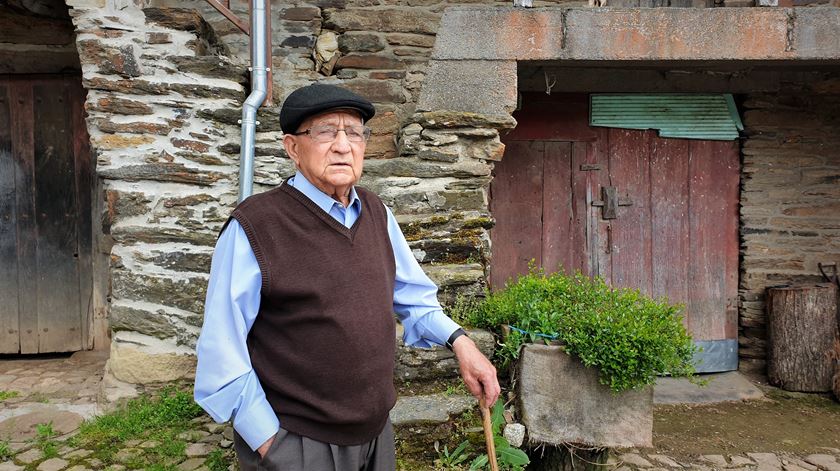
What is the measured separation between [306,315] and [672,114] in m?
4.42

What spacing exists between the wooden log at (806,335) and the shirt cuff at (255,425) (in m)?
4.76

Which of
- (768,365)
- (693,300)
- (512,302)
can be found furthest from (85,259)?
(768,365)

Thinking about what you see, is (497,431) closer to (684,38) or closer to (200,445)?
(200,445)

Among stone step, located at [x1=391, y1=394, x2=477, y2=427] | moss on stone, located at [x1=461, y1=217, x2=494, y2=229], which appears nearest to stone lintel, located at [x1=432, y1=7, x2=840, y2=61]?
moss on stone, located at [x1=461, y1=217, x2=494, y2=229]

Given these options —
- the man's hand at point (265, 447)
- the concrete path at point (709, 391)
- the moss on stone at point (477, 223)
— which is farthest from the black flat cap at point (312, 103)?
the concrete path at point (709, 391)

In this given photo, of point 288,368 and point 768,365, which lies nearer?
point 288,368

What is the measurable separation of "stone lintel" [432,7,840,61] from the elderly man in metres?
2.34

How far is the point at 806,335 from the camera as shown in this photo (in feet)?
15.9

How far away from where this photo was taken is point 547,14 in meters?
3.79

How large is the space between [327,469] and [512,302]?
188 cm

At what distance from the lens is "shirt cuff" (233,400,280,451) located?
1523 mm

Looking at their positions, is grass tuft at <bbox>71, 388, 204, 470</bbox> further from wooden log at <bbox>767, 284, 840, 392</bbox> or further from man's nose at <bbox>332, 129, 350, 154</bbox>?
wooden log at <bbox>767, 284, 840, 392</bbox>

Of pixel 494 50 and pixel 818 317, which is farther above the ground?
pixel 494 50

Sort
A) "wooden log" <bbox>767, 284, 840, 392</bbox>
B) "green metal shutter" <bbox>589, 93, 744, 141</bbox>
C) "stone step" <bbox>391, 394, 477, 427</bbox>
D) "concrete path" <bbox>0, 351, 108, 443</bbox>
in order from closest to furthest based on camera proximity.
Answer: "stone step" <bbox>391, 394, 477, 427</bbox>
"concrete path" <bbox>0, 351, 108, 443</bbox>
"wooden log" <bbox>767, 284, 840, 392</bbox>
"green metal shutter" <bbox>589, 93, 744, 141</bbox>
